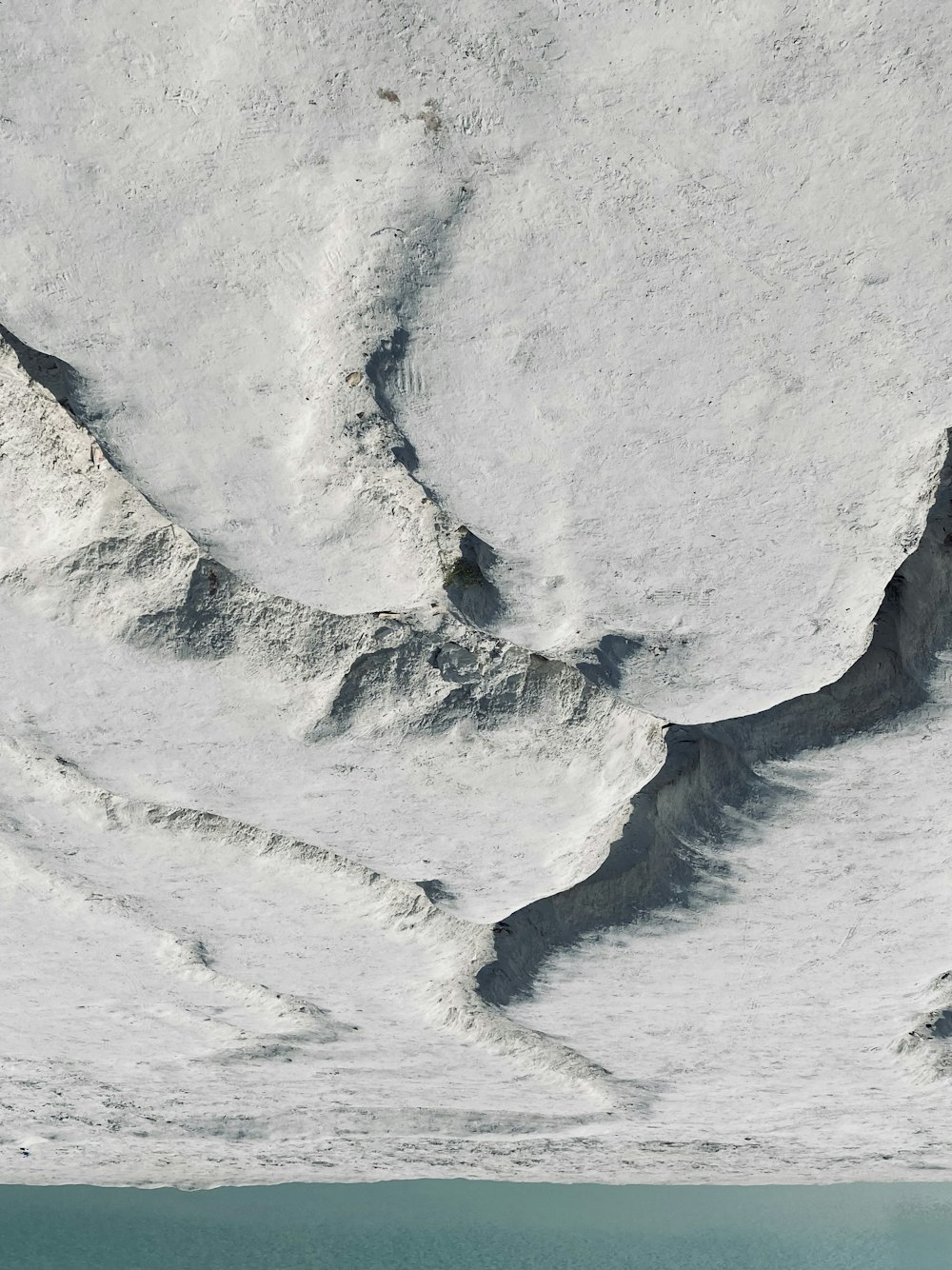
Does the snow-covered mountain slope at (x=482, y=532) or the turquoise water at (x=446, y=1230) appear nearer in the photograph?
the snow-covered mountain slope at (x=482, y=532)

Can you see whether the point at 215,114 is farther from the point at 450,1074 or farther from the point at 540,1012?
the point at 450,1074

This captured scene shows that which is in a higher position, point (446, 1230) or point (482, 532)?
point (482, 532)

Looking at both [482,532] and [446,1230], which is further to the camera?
[446,1230]

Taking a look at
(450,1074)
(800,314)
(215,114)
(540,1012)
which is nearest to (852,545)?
(800,314)

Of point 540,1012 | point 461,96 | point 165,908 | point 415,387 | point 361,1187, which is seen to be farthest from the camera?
point 361,1187
